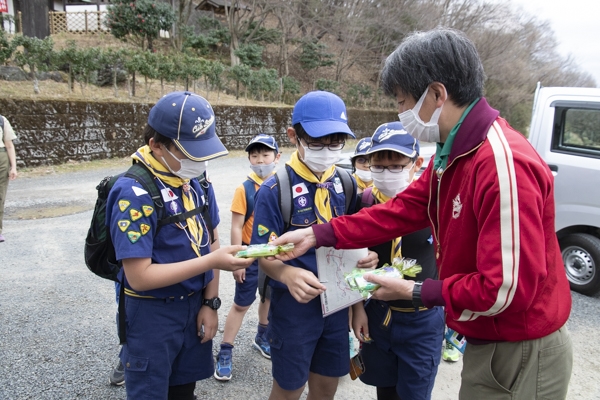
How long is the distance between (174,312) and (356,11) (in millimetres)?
26981

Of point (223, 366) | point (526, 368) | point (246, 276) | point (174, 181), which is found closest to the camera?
point (526, 368)

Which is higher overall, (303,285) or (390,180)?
(390,180)

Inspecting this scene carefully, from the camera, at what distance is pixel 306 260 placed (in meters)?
2.13

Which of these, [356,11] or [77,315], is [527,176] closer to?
[77,315]

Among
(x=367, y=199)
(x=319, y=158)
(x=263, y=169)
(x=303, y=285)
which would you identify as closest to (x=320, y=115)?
(x=319, y=158)

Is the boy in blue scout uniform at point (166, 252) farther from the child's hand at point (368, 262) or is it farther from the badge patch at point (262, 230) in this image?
the child's hand at point (368, 262)

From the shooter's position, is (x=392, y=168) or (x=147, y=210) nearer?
(x=147, y=210)

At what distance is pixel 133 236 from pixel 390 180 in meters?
1.38

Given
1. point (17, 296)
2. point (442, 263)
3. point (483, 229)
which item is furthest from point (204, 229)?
point (17, 296)

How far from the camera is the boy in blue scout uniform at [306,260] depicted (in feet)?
6.80

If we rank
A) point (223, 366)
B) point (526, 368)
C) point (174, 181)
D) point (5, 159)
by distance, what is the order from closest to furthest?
point (526, 368) < point (174, 181) < point (223, 366) < point (5, 159)

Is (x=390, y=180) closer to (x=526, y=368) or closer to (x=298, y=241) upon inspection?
(x=298, y=241)

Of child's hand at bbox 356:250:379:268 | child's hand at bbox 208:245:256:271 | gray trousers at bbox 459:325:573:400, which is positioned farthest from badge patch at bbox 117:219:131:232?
gray trousers at bbox 459:325:573:400

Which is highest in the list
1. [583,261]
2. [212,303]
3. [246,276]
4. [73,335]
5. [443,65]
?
[443,65]
